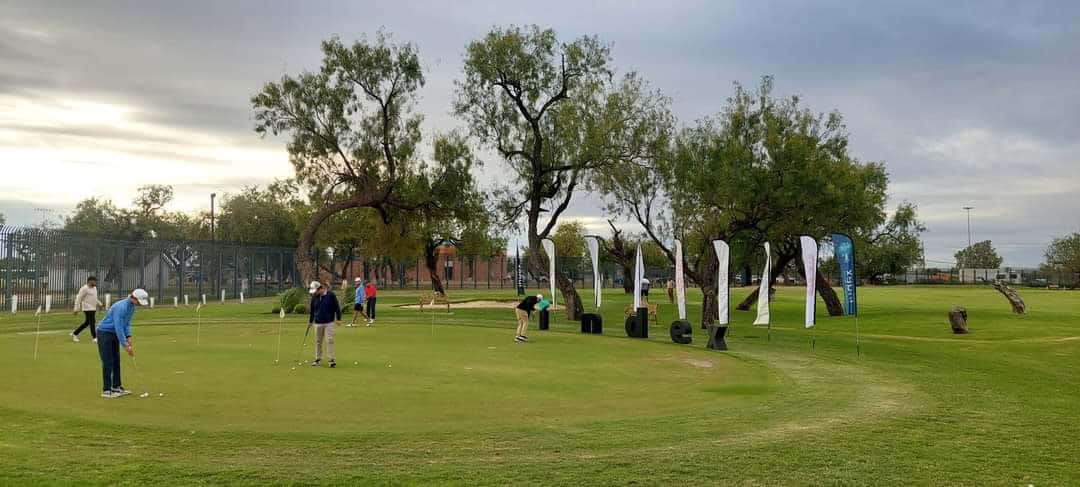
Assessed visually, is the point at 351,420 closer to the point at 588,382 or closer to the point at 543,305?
the point at 588,382

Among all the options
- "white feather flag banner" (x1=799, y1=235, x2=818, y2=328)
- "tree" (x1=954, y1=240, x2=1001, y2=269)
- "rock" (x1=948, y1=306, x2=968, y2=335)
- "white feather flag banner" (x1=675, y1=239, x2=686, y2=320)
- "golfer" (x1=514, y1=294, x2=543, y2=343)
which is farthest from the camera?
"tree" (x1=954, y1=240, x2=1001, y2=269)

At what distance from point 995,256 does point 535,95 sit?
493 ft

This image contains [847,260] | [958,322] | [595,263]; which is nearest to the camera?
[847,260]

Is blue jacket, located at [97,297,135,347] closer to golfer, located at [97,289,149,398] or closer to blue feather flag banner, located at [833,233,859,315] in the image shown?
golfer, located at [97,289,149,398]

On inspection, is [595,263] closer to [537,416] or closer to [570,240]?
[537,416]

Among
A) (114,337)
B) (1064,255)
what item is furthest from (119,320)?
(1064,255)

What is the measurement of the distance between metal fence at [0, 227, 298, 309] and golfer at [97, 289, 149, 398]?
31.5 meters

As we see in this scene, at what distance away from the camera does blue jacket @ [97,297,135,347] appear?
13641mm

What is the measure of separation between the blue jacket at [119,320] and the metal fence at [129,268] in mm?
31641

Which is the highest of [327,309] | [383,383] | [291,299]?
[327,309]

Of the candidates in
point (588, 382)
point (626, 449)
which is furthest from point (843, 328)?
point (626, 449)

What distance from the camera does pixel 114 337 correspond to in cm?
1391

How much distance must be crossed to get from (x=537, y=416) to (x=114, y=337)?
770 cm

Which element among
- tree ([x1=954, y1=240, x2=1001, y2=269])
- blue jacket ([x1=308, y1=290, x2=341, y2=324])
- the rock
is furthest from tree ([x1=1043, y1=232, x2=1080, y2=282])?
blue jacket ([x1=308, y1=290, x2=341, y2=324])
